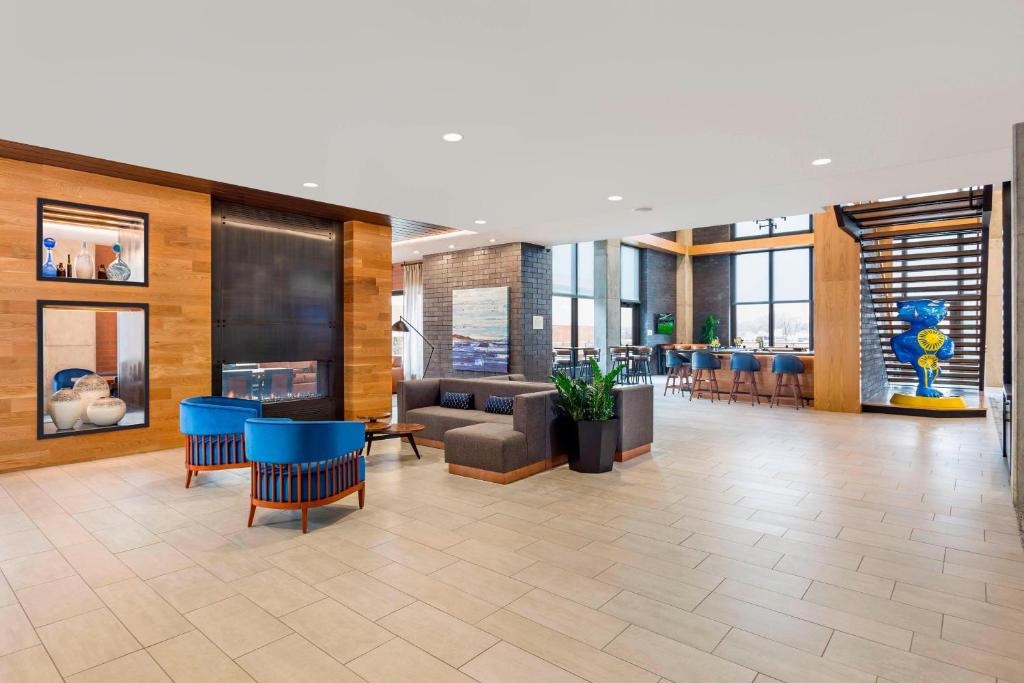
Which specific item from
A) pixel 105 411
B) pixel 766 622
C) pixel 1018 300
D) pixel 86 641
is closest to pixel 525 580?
pixel 766 622

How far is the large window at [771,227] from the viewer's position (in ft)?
48.6

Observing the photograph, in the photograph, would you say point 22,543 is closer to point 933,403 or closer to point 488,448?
point 488,448

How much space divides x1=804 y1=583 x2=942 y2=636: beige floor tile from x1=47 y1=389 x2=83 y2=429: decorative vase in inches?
261

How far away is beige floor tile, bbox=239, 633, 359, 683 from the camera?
2148mm

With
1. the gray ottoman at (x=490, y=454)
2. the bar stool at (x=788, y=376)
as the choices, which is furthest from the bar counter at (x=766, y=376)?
the gray ottoman at (x=490, y=454)

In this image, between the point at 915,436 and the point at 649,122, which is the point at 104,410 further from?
the point at 915,436

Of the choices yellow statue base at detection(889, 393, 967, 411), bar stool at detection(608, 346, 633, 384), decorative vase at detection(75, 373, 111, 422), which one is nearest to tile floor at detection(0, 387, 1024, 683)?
decorative vase at detection(75, 373, 111, 422)

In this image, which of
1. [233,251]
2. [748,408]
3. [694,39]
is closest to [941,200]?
[748,408]

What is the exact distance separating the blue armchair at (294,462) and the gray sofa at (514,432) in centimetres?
138

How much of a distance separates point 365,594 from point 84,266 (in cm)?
508

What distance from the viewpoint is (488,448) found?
4895 millimetres

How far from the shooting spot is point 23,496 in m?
4.48

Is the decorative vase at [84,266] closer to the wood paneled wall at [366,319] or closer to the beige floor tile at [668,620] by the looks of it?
the wood paneled wall at [366,319]

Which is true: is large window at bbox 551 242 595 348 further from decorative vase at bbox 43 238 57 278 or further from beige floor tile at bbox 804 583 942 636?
beige floor tile at bbox 804 583 942 636
